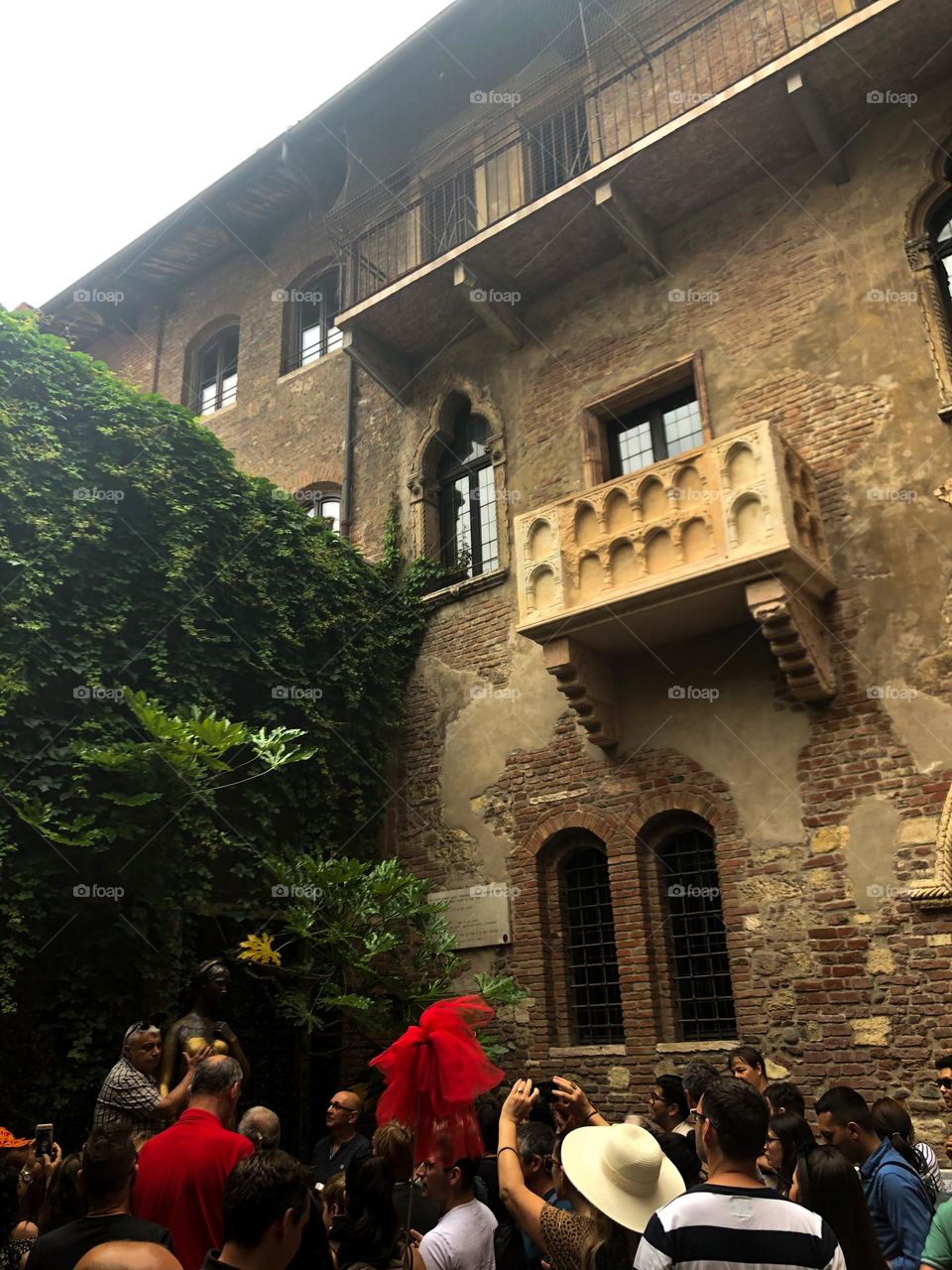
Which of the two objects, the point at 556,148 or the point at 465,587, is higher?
the point at 556,148

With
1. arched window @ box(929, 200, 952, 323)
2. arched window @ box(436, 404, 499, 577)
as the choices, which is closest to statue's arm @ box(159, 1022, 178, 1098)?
arched window @ box(436, 404, 499, 577)

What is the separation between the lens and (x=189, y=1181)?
3998 millimetres

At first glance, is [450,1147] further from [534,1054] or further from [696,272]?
[696,272]

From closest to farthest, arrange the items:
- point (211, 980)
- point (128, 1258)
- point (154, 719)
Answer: point (128, 1258) < point (211, 980) < point (154, 719)

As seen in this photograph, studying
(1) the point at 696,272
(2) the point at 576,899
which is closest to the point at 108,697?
(2) the point at 576,899

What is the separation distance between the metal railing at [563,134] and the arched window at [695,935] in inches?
305

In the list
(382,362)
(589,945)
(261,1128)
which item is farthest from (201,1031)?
(382,362)

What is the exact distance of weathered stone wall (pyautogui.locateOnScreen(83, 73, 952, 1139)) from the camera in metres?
8.64

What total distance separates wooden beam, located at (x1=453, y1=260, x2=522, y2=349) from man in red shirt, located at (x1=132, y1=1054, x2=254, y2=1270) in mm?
10591

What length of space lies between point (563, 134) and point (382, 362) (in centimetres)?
375

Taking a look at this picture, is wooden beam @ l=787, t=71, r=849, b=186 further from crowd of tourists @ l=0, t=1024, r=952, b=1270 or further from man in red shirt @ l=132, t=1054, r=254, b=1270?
man in red shirt @ l=132, t=1054, r=254, b=1270

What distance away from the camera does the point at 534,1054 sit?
10.3 meters

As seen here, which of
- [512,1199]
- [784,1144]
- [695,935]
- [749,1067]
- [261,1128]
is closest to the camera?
[512,1199]

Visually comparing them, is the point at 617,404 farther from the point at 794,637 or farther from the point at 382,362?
the point at 794,637
